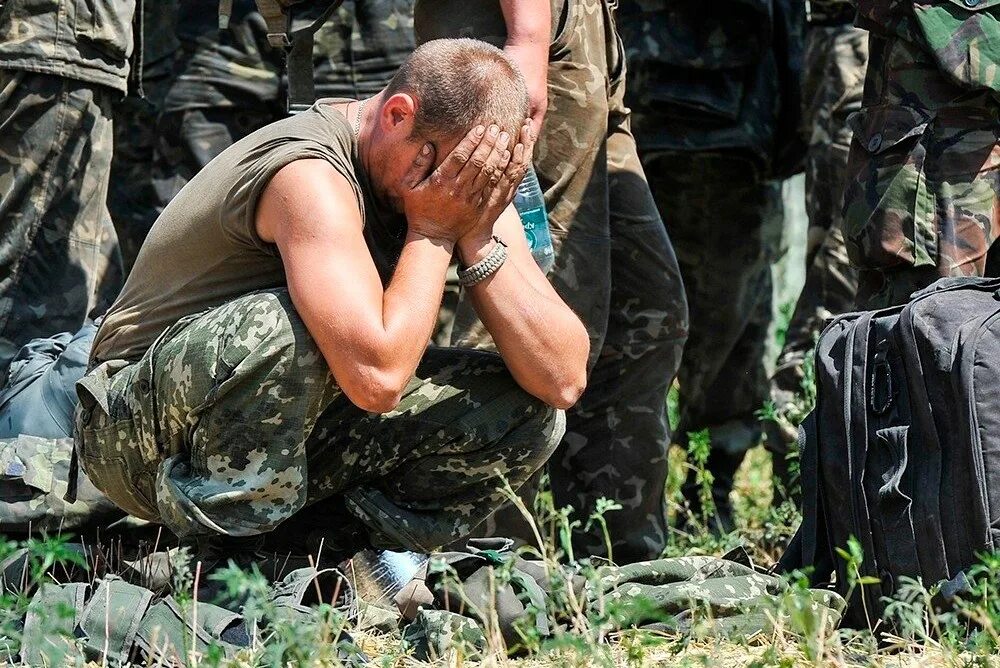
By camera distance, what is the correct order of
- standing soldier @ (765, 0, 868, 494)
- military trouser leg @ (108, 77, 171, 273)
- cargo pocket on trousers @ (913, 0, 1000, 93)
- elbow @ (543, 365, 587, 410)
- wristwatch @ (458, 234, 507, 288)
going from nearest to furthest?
wristwatch @ (458, 234, 507, 288) < elbow @ (543, 365, 587, 410) < cargo pocket on trousers @ (913, 0, 1000, 93) < standing soldier @ (765, 0, 868, 494) < military trouser leg @ (108, 77, 171, 273)

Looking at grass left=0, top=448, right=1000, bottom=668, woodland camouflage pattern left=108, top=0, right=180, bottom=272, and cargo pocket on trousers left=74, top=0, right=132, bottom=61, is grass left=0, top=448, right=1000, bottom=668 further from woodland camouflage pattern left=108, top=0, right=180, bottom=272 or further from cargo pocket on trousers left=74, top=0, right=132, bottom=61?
woodland camouflage pattern left=108, top=0, right=180, bottom=272

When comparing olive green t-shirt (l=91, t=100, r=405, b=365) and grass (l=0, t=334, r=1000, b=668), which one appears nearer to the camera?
grass (l=0, t=334, r=1000, b=668)

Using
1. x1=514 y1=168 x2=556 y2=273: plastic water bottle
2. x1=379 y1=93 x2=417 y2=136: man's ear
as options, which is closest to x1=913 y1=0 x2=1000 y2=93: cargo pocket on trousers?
x1=514 y1=168 x2=556 y2=273: plastic water bottle

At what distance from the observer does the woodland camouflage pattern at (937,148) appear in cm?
Result: 364

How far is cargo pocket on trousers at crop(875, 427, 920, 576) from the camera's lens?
300 centimetres

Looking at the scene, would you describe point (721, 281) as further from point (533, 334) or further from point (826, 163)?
point (533, 334)

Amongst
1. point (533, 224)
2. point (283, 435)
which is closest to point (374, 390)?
point (283, 435)

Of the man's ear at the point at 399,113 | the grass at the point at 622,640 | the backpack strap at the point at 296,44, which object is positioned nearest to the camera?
the grass at the point at 622,640

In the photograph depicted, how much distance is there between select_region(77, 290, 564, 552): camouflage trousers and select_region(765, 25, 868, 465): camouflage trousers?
2.10 metres

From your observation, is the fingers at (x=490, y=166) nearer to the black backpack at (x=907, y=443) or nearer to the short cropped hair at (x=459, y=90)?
the short cropped hair at (x=459, y=90)

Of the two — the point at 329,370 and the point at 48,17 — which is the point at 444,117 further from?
the point at 48,17

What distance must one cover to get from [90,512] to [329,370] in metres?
0.94

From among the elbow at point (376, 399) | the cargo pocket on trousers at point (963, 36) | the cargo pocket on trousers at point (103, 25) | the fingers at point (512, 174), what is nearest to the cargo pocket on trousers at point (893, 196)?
the cargo pocket on trousers at point (963, 36)

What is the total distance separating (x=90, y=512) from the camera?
12.0 ft
